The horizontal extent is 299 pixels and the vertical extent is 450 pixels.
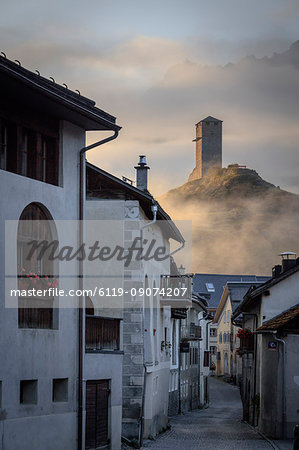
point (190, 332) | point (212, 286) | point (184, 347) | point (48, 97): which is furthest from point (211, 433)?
point (212, 286)

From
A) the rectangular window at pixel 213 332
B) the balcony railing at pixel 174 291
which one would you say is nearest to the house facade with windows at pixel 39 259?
the balcony railing at pixel 174 291

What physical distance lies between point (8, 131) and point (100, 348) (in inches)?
254

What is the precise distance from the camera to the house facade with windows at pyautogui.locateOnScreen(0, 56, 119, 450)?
17141 millimetres

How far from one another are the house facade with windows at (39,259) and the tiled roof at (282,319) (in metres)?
11.1

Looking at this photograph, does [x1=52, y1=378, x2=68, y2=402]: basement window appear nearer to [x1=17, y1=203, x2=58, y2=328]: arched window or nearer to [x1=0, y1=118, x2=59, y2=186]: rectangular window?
[x1=17, y1=203, x2=58, y2=328]: arched window

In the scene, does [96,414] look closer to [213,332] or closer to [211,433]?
[211,433]

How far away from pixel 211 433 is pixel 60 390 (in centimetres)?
1497

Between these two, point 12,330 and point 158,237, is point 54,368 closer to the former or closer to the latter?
point 12,330

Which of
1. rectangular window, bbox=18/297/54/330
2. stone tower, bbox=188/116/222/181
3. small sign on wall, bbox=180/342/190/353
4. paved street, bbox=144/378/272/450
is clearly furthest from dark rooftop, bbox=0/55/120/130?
stone tower, bbox=188/116/222/181

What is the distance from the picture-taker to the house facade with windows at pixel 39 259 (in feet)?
56.2

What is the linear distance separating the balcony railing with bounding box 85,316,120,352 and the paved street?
518 cm

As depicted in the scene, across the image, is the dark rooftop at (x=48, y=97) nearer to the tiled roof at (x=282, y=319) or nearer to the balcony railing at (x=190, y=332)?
the tiled roof at (x=282, y=319)

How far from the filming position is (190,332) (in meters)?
48.6

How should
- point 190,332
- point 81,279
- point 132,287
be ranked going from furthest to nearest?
point 190,332 < point 132,287 < point 81,279
